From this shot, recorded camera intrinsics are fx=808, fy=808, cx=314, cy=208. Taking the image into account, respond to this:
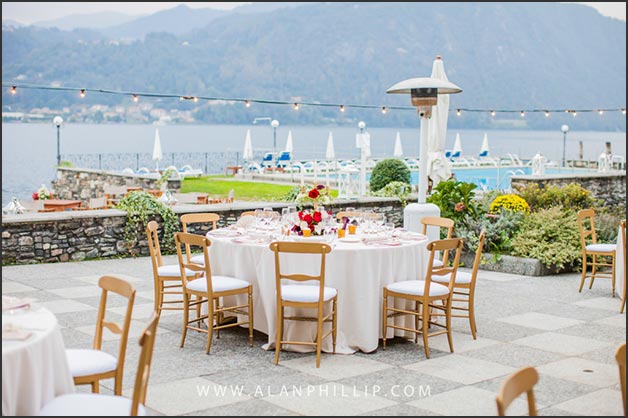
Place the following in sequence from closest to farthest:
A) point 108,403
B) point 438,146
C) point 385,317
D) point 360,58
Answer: point 108,403 → point 385,317 → point 438,146 → point 360,58

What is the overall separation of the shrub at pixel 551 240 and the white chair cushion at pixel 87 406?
283 inches

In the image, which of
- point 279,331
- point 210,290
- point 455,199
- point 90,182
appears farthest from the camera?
point 90,182

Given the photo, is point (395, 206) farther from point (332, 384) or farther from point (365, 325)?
point (332, 384)

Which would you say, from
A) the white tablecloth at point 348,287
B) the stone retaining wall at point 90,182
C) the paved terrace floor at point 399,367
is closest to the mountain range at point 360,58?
the stone retaining wall at point 90,182

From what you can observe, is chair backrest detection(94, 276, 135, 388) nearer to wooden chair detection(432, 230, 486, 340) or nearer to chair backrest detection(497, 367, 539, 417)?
chair backrest detection(497, 367, 539, 417)

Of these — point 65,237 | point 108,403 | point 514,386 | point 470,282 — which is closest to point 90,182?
point 65,237

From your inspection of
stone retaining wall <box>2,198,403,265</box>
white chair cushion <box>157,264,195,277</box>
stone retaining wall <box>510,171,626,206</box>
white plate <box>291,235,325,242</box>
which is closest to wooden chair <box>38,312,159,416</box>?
white plate <box>291,235,325,242</box>

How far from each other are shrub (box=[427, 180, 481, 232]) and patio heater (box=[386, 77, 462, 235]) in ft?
2.57

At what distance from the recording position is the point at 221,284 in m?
6.37

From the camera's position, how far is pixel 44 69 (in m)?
56.7

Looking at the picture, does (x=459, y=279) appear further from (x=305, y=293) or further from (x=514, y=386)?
(x=514, y=386)

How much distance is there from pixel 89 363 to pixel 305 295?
2042mm

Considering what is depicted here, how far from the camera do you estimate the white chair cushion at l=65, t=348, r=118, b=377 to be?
4152 mm

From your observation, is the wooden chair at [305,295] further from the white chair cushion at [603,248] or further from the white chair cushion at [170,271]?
the white chair cushion at [603,248]
